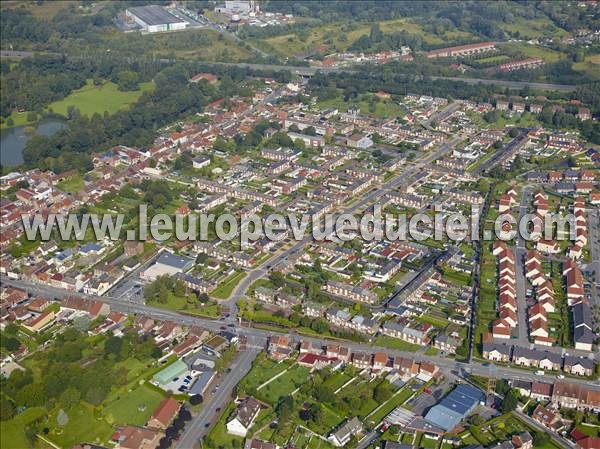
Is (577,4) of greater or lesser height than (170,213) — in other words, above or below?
above

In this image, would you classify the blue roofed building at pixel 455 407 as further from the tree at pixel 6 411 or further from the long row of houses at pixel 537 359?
the tree at pixel 6 411

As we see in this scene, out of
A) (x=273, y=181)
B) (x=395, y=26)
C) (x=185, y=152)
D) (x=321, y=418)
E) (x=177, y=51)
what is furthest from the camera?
(x=395, y=26)

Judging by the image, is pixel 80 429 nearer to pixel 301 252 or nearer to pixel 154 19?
pixel 301 252

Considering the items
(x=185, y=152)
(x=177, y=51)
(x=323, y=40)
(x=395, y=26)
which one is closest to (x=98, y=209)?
(x=185, y=152)

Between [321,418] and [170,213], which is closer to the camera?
[321,418]

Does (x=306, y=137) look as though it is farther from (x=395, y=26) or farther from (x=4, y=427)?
(x=395, y=26)

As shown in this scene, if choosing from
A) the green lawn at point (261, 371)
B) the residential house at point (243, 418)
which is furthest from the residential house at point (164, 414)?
the green lawn at point (261, 371)

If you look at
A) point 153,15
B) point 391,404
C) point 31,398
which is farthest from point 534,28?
point 31,398
